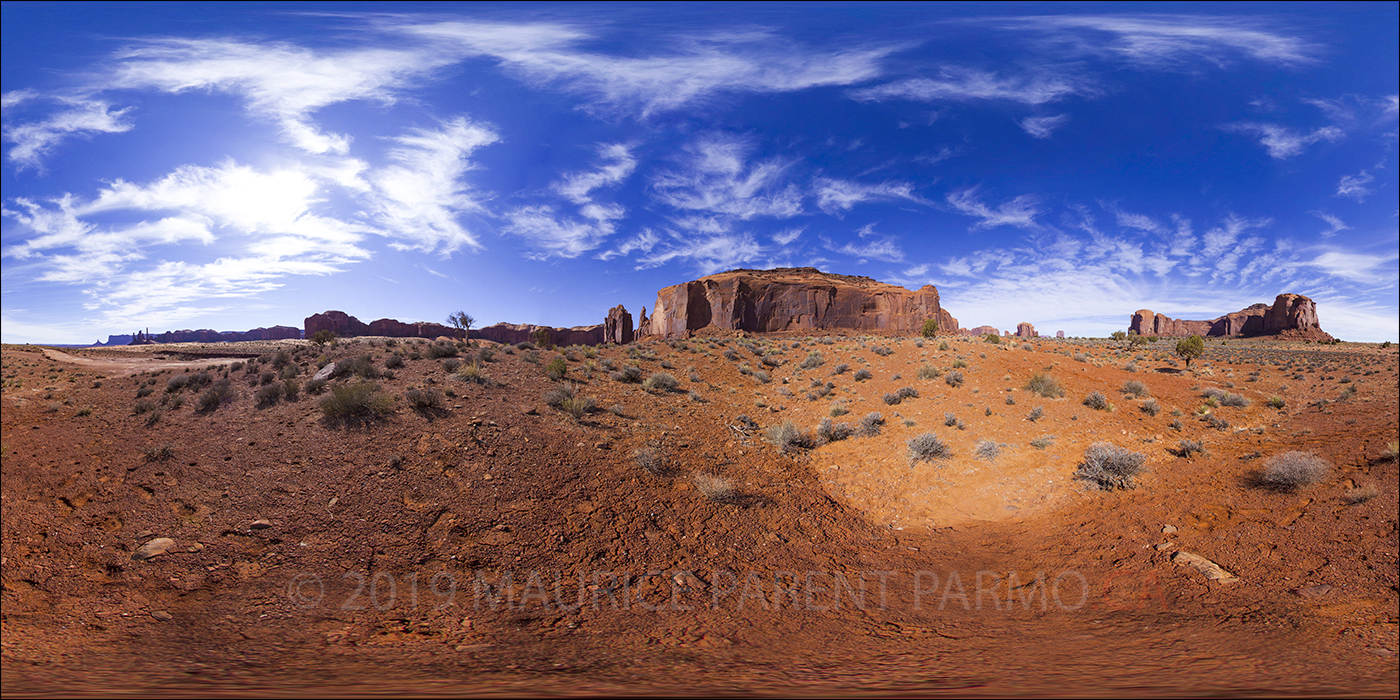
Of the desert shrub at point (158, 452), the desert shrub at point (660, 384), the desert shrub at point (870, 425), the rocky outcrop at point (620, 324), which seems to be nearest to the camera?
the desert shrub at point (158, 452)

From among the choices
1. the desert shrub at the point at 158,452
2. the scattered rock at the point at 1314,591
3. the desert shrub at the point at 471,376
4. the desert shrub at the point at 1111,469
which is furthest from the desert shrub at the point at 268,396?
the desert shrub at the point at 1111,469

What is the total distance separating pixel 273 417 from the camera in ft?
27.4

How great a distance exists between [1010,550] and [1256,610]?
2.43 metres

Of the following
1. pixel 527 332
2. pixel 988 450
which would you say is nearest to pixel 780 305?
pixel 988 450

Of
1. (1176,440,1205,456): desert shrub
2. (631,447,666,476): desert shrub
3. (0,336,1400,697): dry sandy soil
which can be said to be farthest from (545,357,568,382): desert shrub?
(1176,440,1205,456): desert shrub

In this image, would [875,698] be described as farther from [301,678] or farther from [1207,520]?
[1207,520]

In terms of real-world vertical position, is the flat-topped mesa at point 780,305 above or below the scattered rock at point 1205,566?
above

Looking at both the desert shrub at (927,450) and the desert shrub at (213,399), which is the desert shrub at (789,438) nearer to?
the desert shrub at (927,450)

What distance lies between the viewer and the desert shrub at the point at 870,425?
36.4 feet

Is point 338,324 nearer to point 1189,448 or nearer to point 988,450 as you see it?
point 988,450

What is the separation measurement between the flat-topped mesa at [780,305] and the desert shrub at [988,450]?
58.2 metres

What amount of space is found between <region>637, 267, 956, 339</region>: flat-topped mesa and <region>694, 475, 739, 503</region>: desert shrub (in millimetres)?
59200

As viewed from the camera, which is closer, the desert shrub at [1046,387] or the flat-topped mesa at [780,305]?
the desert shrub at [1046,387]

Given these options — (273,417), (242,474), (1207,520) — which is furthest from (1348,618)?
(273,417)
